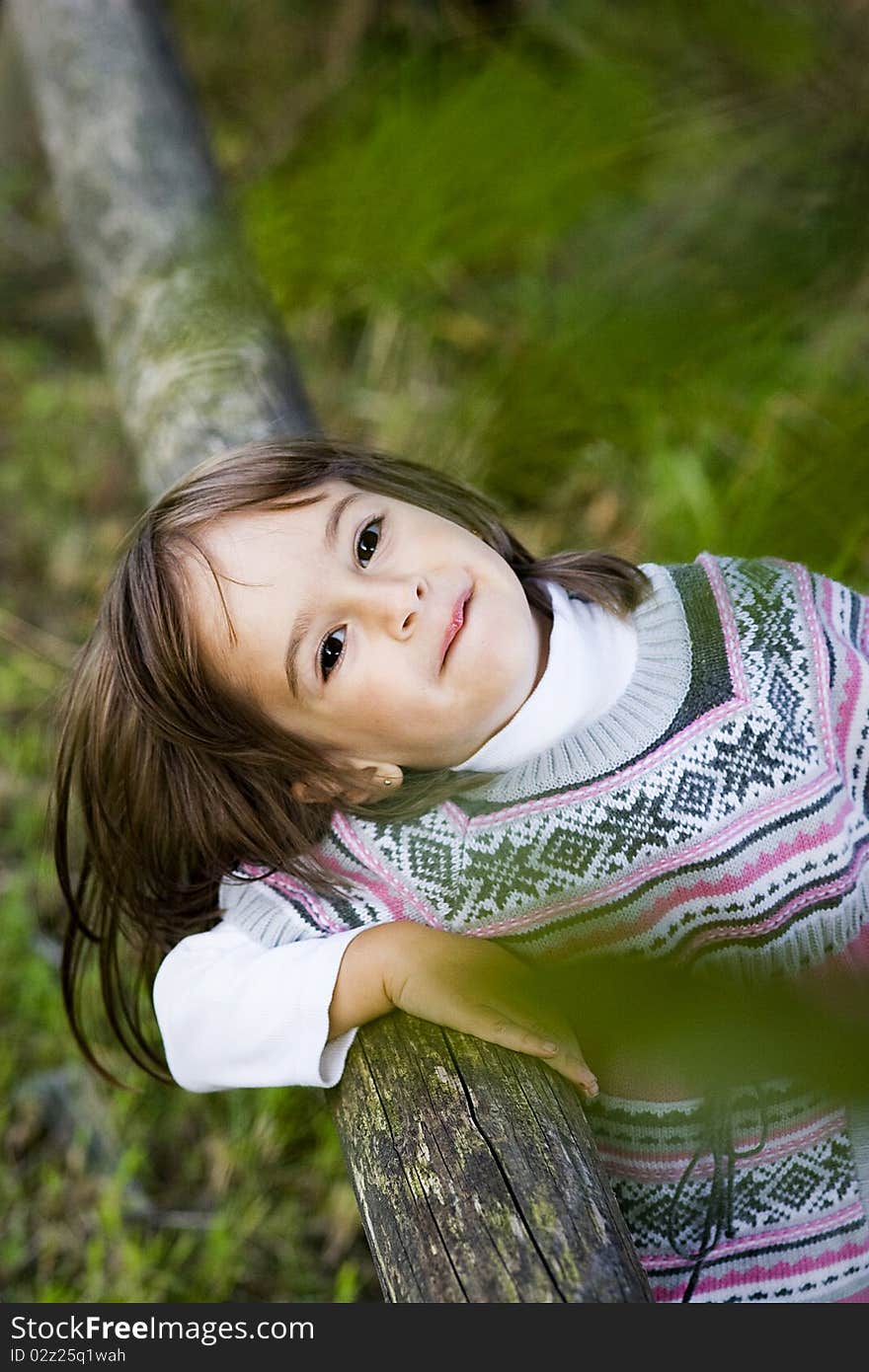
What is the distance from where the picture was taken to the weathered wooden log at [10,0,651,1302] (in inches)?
18.3

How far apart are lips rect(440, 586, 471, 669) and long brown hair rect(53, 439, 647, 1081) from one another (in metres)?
0.15

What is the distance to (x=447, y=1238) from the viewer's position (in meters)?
0.77

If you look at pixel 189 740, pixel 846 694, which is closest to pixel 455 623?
pixel 189 740

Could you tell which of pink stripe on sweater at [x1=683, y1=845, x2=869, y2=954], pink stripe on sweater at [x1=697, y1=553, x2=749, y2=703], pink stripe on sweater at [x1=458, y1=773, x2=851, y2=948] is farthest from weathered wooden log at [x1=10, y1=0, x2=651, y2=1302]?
pink stripe on sweater at [x1=697, y1=553, x2=749, y2=703]

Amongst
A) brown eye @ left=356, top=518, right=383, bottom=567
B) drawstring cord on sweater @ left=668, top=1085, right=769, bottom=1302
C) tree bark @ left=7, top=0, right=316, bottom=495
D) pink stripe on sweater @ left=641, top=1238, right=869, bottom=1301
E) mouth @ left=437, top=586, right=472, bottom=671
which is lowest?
pink stripe on sweater @ left=641, top=1238, right=869, bottom=1301

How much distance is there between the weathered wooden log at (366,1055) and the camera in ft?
1.52

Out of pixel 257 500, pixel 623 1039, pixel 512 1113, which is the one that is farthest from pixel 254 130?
pixel 623 1039

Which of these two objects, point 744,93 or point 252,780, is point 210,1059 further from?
point 744,93

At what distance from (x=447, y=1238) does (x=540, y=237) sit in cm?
66

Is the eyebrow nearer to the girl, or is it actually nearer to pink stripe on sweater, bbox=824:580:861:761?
the girl

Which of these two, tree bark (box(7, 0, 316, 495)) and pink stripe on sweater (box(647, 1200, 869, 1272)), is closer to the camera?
pink stripe on sweater (box(647, 1200, 869, 1272))

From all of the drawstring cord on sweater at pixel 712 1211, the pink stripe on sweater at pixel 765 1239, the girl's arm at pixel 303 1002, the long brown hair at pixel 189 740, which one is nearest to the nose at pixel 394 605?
the long brown hair at pixel 189 740

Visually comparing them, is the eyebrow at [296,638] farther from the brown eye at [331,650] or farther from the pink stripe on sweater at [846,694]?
the pink stripe on sweater at [846,694]

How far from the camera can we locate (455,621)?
3.14 feet
